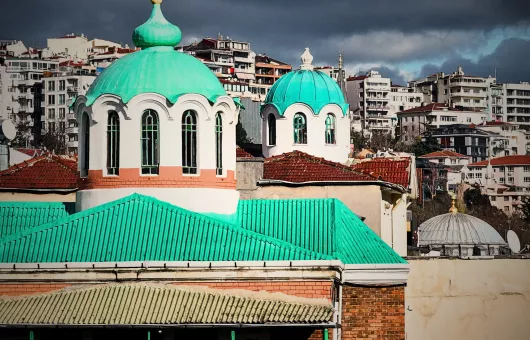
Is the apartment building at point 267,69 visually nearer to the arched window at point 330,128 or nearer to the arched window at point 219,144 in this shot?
the arched window at point 330,128

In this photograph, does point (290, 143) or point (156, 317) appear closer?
point (156, 317)

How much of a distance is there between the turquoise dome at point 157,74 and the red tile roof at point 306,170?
814cm

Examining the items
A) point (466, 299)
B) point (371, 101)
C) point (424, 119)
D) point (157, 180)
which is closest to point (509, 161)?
point (424, 119)

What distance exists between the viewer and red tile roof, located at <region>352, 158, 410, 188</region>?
1756 inches

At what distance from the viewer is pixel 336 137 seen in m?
46.4

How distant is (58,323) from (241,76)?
130615 mm

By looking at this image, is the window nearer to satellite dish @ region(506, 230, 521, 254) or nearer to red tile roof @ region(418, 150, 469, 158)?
satellite dish @ region(506, 230, 521, 254)

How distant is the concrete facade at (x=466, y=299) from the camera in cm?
4016

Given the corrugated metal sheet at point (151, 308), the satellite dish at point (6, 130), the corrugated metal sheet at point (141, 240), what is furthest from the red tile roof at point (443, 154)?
the corrugated metal sheet at point (151, 308)

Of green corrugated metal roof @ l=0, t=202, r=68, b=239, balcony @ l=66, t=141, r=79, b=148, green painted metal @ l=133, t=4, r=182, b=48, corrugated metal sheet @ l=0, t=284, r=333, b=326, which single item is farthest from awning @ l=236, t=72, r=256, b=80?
corrugated metal sheet @ l=0, t=284, r=333, b=326

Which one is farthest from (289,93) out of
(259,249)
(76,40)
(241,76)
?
(76,40)

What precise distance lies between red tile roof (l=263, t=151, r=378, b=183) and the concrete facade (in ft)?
10.7

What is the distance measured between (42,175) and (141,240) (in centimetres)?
1367

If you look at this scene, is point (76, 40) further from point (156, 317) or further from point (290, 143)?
point (156, 317)
